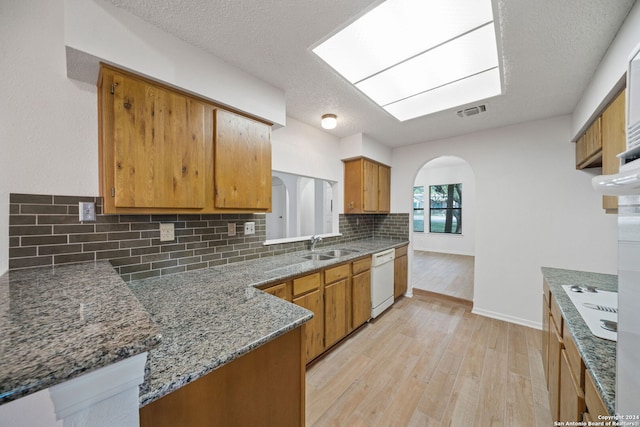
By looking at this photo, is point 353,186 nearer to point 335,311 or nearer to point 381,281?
point 381,281

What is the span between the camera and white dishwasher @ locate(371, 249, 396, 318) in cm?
286

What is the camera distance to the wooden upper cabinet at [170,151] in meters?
1.29

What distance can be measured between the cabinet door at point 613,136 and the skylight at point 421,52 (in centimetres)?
75

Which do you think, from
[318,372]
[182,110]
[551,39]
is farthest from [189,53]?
[318,372]

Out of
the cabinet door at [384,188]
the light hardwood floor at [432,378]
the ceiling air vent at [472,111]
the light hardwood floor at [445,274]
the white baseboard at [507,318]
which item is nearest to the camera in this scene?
the light hardwood floor at [432,378]

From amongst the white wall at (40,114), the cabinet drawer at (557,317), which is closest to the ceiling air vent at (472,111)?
the cabinet drawer at (557,317)

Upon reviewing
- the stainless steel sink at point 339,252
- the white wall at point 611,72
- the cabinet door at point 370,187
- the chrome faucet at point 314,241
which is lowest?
the stainless steel sink at point 339,252

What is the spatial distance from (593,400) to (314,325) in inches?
64.9

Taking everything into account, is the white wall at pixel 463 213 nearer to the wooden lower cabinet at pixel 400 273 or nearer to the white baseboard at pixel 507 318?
the wooden lower cabinet at pixel 400 273

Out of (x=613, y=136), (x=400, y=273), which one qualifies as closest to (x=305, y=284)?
(x=400, y=273)

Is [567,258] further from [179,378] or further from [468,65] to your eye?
[179,378]

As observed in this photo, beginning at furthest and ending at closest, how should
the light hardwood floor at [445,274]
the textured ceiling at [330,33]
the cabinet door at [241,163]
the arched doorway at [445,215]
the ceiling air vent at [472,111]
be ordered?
the arched doorway at [445,215], the light hardwood floor at [445,274], the ceiling air vent at [472,111], the cabinet door at [241,163], the textured ceiling at [330,33]

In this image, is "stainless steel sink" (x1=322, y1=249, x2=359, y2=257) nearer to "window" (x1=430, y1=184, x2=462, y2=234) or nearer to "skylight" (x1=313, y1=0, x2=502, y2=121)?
"skylight" (x1=313, y1=0, x2=502, y2=121)

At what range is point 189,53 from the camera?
1521 mm
